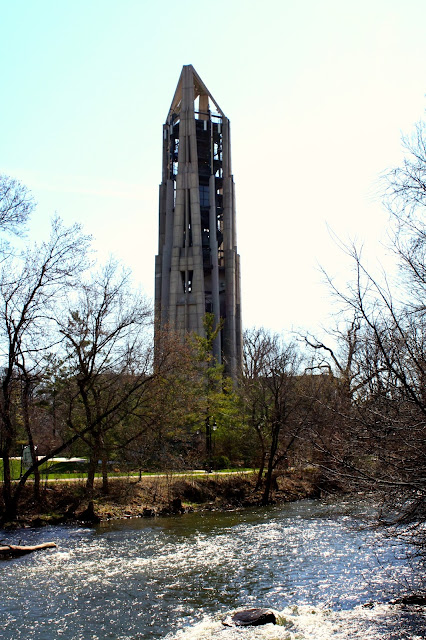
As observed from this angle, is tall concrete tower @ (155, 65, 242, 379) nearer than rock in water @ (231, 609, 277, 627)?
No

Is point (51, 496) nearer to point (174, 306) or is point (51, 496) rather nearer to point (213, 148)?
point (174, 306)

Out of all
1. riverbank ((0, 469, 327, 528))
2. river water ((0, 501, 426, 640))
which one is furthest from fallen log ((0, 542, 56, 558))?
riverbank ((0, 469, 327, 528))

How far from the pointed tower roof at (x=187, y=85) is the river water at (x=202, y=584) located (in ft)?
182

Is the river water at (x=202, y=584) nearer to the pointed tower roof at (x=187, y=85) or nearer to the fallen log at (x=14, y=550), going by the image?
the fallen log at (x=14, y=550)

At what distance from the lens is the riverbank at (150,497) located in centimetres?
2389

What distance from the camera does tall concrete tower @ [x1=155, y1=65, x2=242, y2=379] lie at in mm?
61125

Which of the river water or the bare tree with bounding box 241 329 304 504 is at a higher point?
the bare tree with bounding box 241 329 304 504

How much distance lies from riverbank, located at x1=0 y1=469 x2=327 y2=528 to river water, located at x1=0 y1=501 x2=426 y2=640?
242cm

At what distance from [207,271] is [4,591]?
174 feet

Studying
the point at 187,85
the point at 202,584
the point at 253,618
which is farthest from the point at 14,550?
the point at 187,85

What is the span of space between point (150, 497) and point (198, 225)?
3899 centimetres

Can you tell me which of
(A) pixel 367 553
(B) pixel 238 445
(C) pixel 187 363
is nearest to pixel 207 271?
(B) pixel 238 445

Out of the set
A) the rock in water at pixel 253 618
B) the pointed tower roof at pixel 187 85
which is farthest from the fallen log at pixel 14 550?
the pointed tower roof at pixel 187 85

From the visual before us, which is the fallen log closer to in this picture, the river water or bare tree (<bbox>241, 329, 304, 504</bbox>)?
the river water
